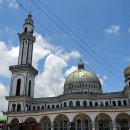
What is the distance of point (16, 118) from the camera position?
185ft

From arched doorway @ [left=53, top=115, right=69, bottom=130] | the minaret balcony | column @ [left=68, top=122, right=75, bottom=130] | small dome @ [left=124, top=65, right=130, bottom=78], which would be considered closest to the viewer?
column @ [left=68, top=122, right=75, bottom=130]

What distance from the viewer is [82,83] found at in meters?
65.8

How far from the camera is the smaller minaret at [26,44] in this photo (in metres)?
62.7

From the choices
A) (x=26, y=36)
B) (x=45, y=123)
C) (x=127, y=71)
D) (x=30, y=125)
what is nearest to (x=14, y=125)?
(x=30, y=125)

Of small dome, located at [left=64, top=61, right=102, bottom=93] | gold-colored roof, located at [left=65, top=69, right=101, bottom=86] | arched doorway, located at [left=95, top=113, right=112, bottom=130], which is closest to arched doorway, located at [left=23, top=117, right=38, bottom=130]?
arched doorway, located at [left=95, top=113, right=112, bottom=130]

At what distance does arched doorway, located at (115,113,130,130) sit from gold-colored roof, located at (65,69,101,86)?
16.4 m

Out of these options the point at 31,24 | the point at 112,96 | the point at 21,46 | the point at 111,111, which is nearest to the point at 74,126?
the point at 111,111

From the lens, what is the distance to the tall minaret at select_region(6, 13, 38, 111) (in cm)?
5897

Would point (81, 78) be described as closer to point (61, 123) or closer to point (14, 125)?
point (61, 123)

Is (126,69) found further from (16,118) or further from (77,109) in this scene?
(16,118)

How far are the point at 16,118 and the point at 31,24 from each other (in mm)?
24806

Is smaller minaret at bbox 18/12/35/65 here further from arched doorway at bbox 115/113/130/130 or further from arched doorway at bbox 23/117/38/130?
arched doorway at bbox 23/117/38/130

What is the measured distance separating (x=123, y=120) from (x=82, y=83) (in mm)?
16940

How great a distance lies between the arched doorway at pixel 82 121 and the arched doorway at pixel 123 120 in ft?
18.7
